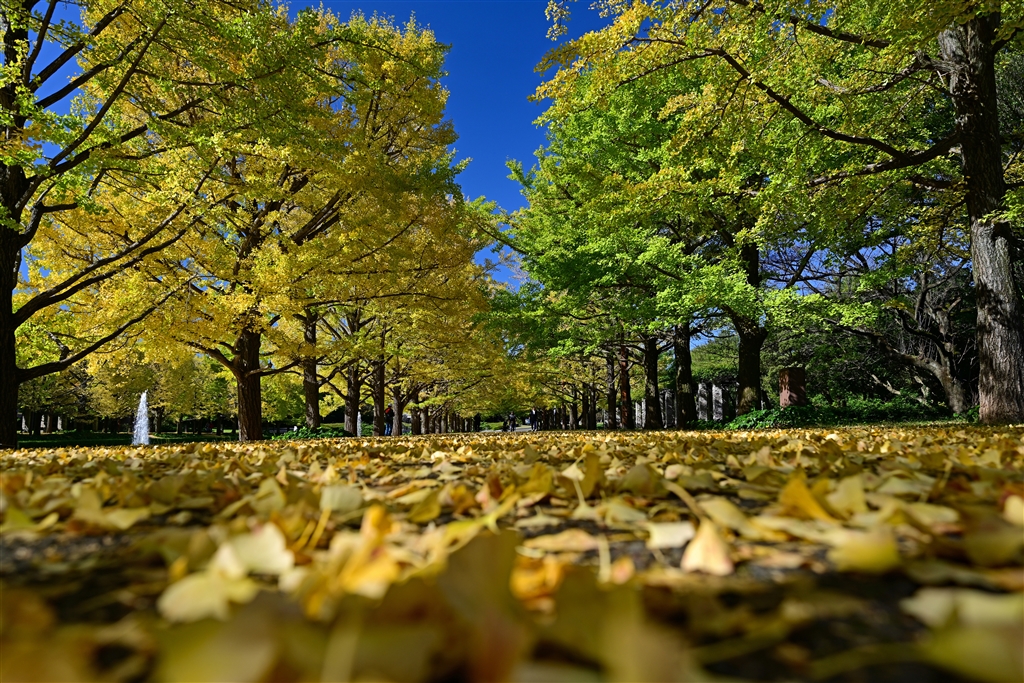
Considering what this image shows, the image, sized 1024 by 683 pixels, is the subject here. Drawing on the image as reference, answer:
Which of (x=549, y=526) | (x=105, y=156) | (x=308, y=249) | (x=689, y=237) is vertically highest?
(x=689, y=237)

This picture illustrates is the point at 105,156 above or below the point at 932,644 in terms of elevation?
above

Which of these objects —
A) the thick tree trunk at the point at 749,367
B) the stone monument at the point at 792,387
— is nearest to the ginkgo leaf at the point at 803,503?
the thick tree trunk at the point at 749,367

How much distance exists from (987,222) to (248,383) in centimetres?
1152

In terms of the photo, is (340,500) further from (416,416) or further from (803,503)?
(416,416)

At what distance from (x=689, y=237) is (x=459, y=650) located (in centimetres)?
1359

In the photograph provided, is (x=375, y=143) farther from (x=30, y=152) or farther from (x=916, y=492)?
(x=916, y=492)

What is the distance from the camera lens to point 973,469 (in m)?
1.51

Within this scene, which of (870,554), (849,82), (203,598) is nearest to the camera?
(203,598)

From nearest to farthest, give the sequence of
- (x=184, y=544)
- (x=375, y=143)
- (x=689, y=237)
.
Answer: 1. (x=184, y=544)
2. (x=375, y=143)
3. (x=689, y=237)

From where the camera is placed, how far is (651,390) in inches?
Answer: 548

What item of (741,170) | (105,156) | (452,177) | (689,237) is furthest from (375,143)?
(689,237)

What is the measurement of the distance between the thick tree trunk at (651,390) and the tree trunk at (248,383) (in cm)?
952

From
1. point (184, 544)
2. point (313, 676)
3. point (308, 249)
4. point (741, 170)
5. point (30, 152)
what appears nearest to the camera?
point (313, 676)

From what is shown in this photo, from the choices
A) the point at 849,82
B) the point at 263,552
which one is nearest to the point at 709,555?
the point at 263,552
